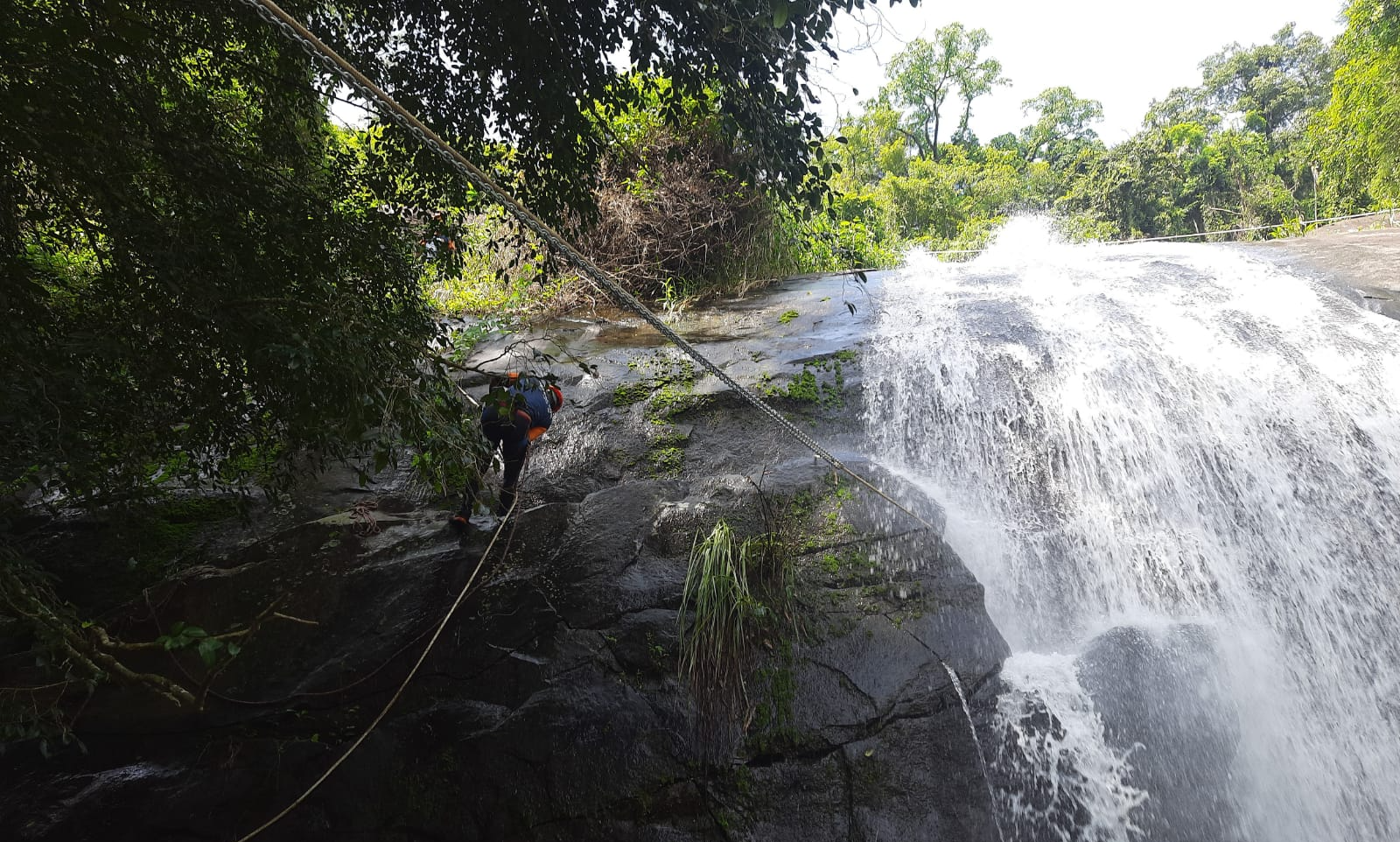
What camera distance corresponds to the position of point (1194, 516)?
4902mm

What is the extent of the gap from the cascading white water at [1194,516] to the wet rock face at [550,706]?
69 cm

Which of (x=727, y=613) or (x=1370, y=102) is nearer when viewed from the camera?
(x=727, y=613)

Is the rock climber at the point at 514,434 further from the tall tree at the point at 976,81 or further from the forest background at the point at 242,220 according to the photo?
the tall tree at the point at 976,81

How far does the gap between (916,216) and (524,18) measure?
27410 mm

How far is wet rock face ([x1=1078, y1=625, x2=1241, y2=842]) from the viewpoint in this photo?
11.5 ft

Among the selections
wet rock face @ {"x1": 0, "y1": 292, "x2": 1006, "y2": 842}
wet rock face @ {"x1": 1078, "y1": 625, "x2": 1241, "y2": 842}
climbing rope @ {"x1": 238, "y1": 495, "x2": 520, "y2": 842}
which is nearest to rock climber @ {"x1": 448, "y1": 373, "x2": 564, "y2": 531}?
wet rock face @ {"x1": 0, "y1": 292, "x2": 1006, "y2": 842}

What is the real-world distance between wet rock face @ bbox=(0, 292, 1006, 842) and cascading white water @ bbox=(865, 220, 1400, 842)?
692mm

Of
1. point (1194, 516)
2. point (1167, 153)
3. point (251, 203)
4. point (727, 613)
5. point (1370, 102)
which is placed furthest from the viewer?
point (1167, 153)

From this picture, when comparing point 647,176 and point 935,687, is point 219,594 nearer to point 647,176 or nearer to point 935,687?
point 935,687

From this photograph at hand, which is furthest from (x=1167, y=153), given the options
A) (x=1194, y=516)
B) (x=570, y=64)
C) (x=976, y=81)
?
(x=570, y=64)

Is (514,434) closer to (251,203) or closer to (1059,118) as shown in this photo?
(251,203)

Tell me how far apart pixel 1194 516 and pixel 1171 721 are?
184 centimetres

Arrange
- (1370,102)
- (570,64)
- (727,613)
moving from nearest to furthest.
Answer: (570,64) < (727,613) < (1370,102)

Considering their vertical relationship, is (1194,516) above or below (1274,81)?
below
